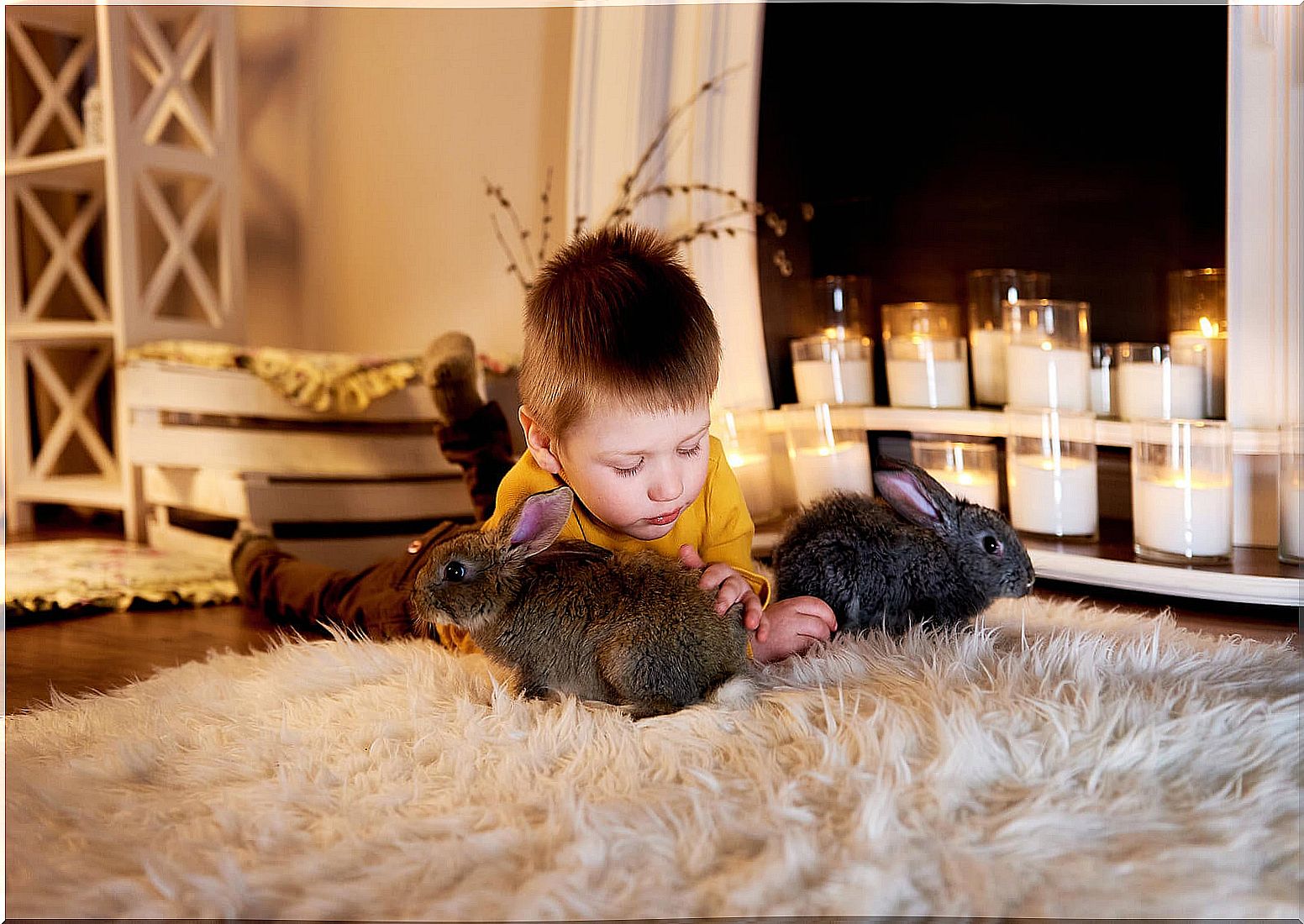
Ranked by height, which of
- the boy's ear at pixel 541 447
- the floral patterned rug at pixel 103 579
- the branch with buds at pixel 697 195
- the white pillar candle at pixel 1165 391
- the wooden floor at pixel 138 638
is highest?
the branch with buds at pixel 697 195

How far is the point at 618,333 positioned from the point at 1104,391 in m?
0.96

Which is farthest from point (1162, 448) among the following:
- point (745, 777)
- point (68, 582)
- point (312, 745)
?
point (68, 582)

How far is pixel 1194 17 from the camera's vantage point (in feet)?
5.07

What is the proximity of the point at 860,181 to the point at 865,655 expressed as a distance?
127cm

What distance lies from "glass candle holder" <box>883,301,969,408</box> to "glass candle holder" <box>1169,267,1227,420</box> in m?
0.31

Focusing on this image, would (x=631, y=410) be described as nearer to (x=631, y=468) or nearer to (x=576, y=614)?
(x=631, y=468)

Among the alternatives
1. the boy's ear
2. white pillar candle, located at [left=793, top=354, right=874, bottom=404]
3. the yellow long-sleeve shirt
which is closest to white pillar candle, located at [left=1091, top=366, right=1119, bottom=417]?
white pillar candle, located at [left=793, top=354, right=874, bottom=404]

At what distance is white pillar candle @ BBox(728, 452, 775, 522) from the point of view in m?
1.65

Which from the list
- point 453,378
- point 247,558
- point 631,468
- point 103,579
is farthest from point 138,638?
point 631,468

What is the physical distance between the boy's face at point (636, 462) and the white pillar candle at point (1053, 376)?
75 cm

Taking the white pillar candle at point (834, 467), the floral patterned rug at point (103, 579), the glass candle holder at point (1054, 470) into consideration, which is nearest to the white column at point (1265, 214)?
the glass candle holder at point (1054, 470)

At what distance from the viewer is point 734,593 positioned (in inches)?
36.3

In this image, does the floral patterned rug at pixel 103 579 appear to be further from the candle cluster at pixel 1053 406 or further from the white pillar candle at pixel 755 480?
the candle cluster at pixel 1053 406

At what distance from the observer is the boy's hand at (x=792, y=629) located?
1005 millimetres
